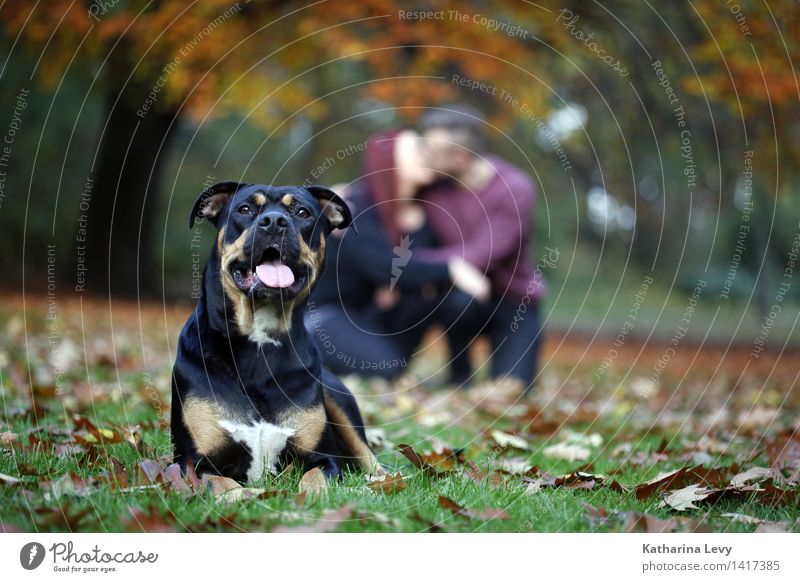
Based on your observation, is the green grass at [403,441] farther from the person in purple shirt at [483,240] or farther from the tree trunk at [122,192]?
the tree trunk at [122,192]

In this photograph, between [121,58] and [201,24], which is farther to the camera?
[121,58]

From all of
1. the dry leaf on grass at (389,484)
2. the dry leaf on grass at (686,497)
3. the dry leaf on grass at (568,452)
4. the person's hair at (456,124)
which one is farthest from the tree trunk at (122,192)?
the dry leaf on grass at (686,497)

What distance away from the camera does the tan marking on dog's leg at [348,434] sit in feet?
14.6

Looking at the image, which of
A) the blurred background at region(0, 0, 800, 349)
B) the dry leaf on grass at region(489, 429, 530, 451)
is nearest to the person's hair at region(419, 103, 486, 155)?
the blurred background at region(0, 0, 800, 349)

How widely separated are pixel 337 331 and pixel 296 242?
4.75 metres

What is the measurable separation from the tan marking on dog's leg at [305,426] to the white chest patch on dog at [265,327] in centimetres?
34

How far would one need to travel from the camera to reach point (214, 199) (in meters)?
4.29

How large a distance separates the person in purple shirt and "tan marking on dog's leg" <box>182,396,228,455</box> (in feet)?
15.7

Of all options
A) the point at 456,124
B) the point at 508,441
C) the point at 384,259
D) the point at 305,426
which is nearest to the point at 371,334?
the point at 384,259

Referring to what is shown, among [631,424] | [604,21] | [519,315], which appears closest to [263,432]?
[631,424]

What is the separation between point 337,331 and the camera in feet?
28.7
